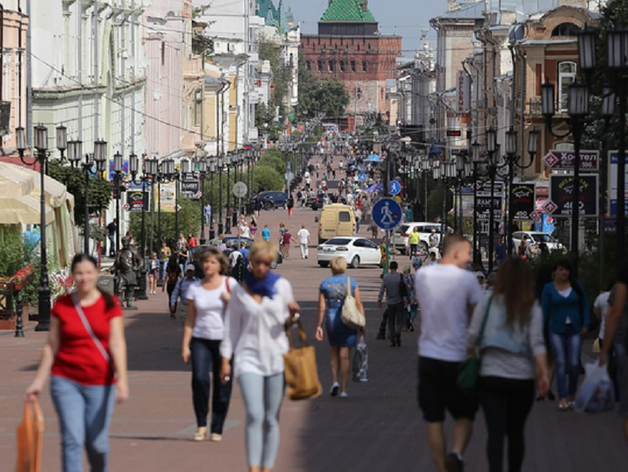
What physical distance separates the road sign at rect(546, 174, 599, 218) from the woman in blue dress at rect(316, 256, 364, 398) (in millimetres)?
10212

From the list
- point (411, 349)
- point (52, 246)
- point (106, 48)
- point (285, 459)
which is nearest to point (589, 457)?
point (285, 459)

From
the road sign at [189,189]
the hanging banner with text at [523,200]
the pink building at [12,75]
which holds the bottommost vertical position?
the hanging banner with text at [523,200]

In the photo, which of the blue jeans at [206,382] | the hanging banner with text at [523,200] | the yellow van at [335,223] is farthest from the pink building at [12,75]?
the blue jeans at [206,382]

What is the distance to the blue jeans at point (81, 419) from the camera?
29.1 feet

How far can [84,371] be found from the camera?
8.94 meters

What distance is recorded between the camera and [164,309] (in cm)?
3347

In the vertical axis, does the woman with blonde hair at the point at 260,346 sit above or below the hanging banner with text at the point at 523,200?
below

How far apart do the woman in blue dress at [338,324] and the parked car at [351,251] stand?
1415 inches

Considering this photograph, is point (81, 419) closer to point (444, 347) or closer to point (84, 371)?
point (84, 371)

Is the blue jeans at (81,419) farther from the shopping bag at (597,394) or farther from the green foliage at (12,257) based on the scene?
the green foliage at (12,257)

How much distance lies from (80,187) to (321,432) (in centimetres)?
2773

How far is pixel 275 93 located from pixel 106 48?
137185 millimetres

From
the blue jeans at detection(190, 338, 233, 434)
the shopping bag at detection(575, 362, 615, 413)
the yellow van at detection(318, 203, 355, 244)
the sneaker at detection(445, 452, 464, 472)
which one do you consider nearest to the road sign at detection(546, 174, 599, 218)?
the blue jeans at detection(190, 338, 233, 434)

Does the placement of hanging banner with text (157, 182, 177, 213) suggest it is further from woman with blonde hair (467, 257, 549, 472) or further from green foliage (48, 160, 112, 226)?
woman with blonde hair (467, 257, 549, 472)
